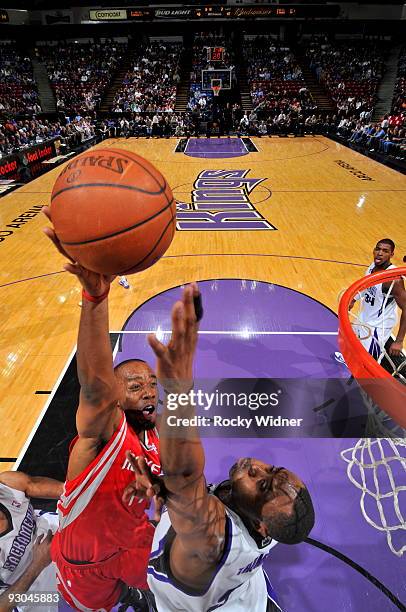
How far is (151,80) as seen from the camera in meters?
24.6

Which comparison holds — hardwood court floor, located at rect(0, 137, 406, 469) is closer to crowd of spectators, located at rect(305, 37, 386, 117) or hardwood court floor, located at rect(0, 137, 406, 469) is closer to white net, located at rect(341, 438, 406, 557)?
white net, located at rect(341, 438, 406, 557)

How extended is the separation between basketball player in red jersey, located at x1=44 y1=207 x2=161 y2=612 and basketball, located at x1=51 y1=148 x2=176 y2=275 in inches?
3.7

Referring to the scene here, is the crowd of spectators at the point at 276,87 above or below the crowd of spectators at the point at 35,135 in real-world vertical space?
above

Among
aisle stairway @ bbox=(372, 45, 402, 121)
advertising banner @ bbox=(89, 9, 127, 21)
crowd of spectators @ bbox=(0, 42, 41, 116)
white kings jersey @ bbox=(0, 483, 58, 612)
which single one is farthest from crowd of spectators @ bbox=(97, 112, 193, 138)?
white kings jersey @ bbox=(0, 483, 58, 612)

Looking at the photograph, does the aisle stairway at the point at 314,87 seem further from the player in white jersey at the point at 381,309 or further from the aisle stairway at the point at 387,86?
the player in white jersey at the point at 381,309

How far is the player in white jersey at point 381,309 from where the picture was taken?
350 cm

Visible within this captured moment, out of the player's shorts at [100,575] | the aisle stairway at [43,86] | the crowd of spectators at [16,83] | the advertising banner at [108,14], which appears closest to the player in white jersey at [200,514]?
the player's shorts at [100,575]

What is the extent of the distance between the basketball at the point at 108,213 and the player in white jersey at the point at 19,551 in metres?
1.27

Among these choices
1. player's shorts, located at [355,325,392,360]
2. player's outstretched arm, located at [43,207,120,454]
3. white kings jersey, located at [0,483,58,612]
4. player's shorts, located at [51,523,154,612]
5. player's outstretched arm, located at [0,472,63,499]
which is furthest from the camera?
player's shorts, located at [355,325,392,360]

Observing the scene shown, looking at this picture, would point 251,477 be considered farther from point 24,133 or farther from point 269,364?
point 24,133

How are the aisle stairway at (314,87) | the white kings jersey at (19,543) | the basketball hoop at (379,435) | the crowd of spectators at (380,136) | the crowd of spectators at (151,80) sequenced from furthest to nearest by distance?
the aisle stairway at (314,87), the crowd of spectators at (151,80), the crowd of spectators at (380,136), the basketball hoop at (379,435), the white kings jersey at (19,543)

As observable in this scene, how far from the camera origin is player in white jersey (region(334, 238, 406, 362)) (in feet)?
11.5

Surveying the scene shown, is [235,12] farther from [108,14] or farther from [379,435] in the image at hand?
[379,435]

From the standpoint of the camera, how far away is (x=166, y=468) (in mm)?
1035
